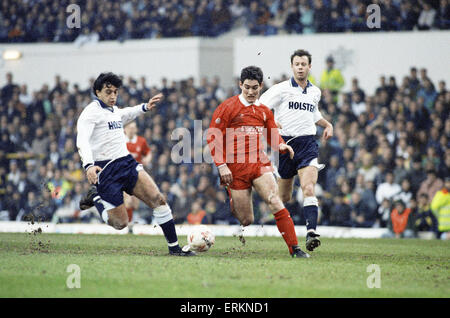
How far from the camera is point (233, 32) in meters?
24.7

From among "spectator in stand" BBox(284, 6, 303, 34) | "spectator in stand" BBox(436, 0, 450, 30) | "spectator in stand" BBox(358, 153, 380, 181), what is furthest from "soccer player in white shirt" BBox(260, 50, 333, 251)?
"spectator in stand" BBox(284, 6, 303, 34)

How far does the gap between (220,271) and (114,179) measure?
2.50 meters

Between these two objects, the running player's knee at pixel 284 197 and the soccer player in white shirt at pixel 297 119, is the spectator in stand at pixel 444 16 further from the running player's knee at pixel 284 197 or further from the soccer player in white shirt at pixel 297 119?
the running player's knee at pixel 284 197

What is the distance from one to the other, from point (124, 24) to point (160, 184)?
8.34m

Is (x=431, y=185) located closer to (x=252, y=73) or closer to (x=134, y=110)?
(x=252, y=73)

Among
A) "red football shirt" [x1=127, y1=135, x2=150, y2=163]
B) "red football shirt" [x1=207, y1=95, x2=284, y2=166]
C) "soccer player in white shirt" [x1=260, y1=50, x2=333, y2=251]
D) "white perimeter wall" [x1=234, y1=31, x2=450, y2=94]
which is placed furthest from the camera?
"white perimeter wall" [x1=234, y1=31, x2=450, y2=94]

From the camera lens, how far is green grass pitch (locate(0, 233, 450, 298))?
7.47 meters

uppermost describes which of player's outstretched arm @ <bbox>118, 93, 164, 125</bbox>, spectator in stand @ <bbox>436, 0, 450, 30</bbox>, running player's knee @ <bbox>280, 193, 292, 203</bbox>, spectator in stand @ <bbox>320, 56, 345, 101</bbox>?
spectator in stand @ <bbox>436, 0, 450, 30</bbox>

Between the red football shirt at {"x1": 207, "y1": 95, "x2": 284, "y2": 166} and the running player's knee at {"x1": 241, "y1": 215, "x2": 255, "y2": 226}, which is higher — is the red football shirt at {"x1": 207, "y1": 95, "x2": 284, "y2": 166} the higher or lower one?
the higher one

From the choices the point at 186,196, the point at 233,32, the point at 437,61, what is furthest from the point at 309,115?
the point at 233,32

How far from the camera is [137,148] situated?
15.5 meters

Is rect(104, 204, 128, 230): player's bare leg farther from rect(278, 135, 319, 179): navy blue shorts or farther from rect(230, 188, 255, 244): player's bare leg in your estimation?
rect(278, 135, 319, 179): navy blue shorts

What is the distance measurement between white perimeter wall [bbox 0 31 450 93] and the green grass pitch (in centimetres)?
898

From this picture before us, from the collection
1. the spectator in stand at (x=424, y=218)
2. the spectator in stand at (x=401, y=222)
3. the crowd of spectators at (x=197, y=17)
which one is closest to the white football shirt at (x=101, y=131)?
the spectator in stand at (x=401, y=222)
